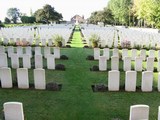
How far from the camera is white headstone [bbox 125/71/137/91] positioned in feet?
31.8

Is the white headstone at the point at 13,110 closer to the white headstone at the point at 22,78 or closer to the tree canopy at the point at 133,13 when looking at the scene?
the white headstone at the point at 22,78

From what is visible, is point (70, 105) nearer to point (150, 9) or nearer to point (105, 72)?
point (105, 72)

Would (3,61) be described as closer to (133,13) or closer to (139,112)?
(139,112)

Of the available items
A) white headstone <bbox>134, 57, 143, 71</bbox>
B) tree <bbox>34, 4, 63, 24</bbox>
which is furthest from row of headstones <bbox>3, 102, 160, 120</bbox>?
tree <bbox>34, 4, 63, 24</bbox>

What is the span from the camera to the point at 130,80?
32.3 ft

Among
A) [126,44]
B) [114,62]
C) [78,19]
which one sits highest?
[78,19]

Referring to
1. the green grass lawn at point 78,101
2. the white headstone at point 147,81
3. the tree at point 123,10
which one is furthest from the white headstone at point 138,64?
the tree at point 123,10

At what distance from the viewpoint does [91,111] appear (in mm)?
8086

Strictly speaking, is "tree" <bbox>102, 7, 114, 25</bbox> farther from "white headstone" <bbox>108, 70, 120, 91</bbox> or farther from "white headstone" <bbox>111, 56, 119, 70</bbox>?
"white headstone" <bbox>108, 70, 120, 91</bbox>

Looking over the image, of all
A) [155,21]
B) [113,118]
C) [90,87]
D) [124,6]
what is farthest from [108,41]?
[124,6]

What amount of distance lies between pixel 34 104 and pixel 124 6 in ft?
244

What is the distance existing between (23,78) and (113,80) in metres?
3.24

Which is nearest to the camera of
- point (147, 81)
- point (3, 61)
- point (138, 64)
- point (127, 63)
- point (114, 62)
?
point (147, 81)

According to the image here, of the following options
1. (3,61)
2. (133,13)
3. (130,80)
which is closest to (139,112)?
(130,80)
